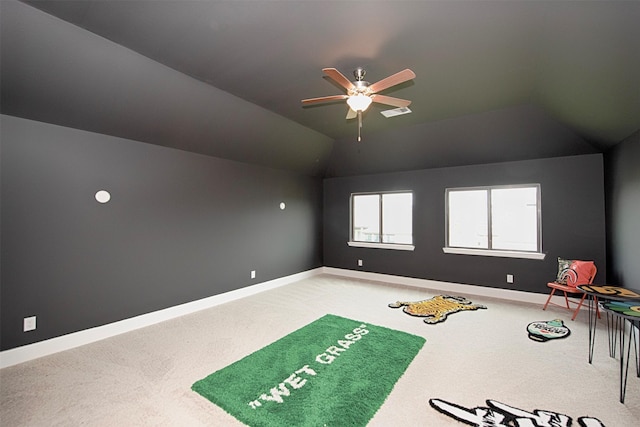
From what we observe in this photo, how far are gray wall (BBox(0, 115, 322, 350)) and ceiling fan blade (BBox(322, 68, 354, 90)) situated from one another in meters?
2.71

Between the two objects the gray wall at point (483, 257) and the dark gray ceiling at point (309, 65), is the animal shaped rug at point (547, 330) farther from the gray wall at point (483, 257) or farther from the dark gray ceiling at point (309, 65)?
the dark gray ceiling at point (309, 65)

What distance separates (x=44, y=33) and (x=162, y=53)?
0.80 metres

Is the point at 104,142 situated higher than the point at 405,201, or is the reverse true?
the point at 104,142

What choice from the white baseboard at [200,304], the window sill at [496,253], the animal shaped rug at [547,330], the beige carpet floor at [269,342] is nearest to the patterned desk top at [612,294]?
the beige carpet floor at [269,342]

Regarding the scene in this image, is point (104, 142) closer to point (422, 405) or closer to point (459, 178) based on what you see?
point (422, 405)

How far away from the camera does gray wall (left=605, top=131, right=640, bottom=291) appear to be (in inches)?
117

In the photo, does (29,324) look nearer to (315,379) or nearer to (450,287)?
(315,379)

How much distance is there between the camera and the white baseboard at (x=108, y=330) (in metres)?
2.60

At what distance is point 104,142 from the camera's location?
3.18m

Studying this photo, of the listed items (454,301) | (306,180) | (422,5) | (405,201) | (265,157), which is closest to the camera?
(422,5)

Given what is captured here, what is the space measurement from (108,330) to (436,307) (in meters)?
4.36

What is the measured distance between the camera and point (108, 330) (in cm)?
315

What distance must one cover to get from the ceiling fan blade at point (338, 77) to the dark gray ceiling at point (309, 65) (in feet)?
0.96

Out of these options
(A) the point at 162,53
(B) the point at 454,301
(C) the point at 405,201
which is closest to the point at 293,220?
(C) the point at 405,201
